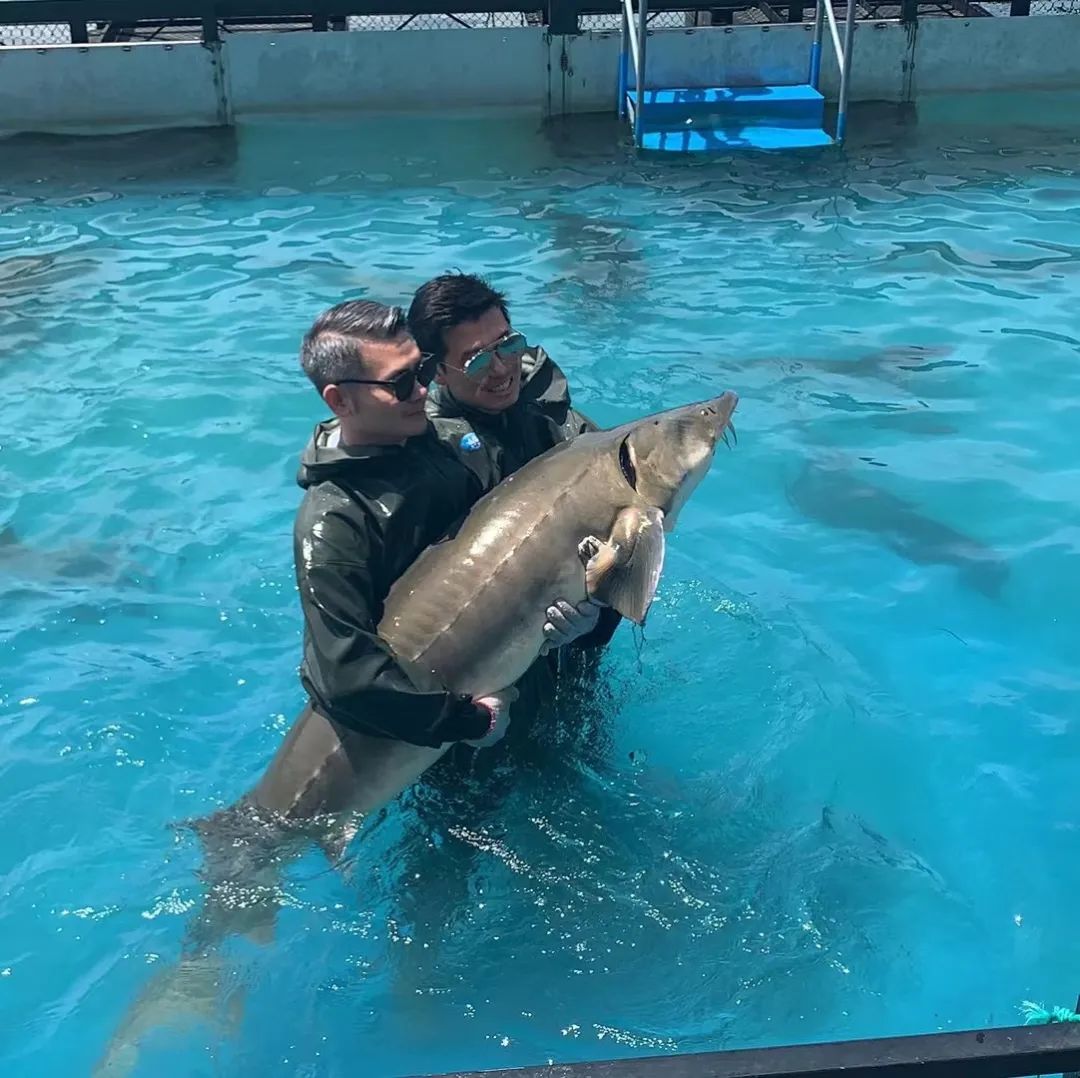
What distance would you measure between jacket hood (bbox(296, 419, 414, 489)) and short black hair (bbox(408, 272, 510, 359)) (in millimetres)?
460

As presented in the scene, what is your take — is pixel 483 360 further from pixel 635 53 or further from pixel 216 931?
pixel 635 53

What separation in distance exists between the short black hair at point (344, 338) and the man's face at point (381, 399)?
0.02m

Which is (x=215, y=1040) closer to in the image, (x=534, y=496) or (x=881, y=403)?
(x=534, y=496)

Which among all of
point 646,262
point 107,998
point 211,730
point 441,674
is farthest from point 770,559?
point 646,262

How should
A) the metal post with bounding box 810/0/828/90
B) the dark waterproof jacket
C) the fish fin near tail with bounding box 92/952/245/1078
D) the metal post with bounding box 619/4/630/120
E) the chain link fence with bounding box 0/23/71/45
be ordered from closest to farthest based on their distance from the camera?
the dark waterproof jacket
the fish fin near tail with bounding box 92/952/245/1078
the metal post with bounding box 810/0/828/90
the metal post with bounding box 619/4/630/120
the chain link fence with bounding box 0/23/71/45

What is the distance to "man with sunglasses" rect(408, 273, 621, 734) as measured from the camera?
416cm

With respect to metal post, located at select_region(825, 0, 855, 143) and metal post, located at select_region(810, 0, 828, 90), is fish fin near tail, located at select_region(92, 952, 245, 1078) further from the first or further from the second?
metal post, located at select_region(810, 0, 828, 90)

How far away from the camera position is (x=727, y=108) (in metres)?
16.0

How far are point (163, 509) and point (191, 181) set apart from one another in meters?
8.08

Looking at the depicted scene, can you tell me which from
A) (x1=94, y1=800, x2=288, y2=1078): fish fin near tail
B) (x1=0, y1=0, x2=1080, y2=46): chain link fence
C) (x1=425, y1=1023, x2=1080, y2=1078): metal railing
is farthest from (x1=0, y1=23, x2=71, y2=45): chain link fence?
(x1=425, y1=1023, x2=1080, y2=1078): metal railing

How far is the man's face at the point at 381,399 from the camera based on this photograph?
12.4 feet

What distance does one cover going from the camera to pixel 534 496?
4012 millimetres

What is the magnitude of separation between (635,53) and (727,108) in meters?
1.38

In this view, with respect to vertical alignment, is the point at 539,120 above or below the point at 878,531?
above
